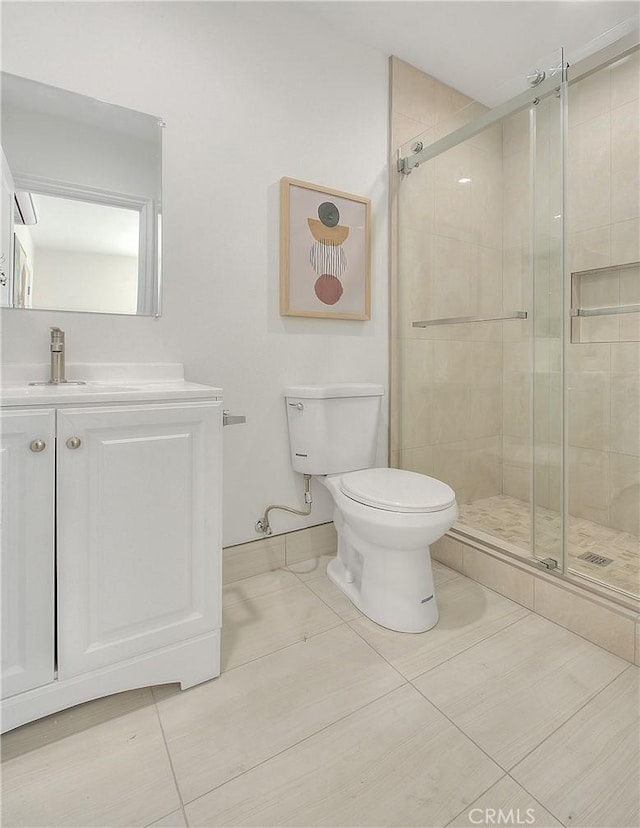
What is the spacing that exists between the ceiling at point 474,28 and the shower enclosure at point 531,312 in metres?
0.13

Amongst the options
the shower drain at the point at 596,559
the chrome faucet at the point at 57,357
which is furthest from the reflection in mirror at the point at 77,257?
the shower drain at the point at 596,559

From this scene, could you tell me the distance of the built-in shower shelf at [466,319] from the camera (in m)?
1.72

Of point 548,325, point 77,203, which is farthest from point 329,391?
point 77,203

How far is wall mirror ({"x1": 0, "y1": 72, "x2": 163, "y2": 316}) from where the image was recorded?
1.33 metres

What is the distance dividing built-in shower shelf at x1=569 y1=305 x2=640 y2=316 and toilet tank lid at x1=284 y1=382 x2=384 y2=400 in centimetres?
92

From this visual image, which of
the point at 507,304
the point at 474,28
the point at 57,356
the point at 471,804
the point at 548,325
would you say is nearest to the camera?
the point at 471,804

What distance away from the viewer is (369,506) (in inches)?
55.9

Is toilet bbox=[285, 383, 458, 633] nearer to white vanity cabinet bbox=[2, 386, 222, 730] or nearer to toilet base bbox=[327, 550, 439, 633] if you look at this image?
toilet base bbox=[327, 550, 439, 633]

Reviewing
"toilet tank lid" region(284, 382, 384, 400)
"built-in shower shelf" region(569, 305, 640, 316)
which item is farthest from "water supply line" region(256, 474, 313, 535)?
"built-in shower shelf" region(569, 305, 640, 316)

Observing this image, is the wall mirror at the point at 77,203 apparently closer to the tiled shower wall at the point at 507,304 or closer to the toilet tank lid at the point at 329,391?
the toilet tank lid at the point at 329,391

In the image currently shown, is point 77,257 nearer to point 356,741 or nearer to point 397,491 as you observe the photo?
point 397,491

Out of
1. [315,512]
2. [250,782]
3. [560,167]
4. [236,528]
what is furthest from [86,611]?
[560,167]

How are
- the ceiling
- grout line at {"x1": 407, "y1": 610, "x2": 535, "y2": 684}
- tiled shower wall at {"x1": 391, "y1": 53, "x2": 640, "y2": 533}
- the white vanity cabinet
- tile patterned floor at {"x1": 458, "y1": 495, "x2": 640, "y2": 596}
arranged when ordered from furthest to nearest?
1. the ceiling
2. tiled shower wall at {"x1": 391, "y1": 53, "x2": 640, "y2": 533}
3. tile patterned floor at {"x1": 458, "y1": 495, "x2": 640, "y2": 596}
4. grout line at {"x1": 407, "y1": 610, "x2": 535, "y2": 684}
5. the white vanity cabinet

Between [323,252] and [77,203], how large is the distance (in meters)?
0.94
